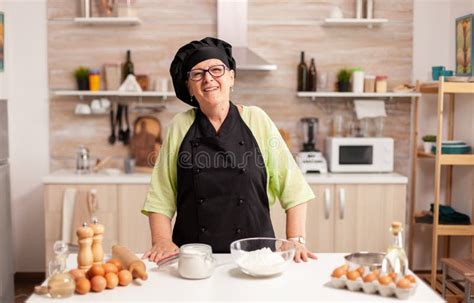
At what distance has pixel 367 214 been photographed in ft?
14.3

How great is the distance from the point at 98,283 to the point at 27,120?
11.0ft

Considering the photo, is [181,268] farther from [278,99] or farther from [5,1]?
[5,1]

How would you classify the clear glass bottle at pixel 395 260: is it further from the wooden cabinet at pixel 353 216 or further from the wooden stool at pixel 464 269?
the wooden cabinet at pixel 353 216

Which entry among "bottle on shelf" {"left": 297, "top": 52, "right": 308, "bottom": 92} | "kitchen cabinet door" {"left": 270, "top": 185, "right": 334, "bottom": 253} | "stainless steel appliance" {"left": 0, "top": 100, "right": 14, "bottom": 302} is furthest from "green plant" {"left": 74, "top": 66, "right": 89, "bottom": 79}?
"kitchen cabinet door" {"left": 270, "top": 185, "right": 334, "bottom": 253}

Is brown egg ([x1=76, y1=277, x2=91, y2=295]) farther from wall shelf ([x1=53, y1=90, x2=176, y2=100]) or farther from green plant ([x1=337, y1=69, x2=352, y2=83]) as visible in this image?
green plant ([x1=337, y1=69, x2=352, y2=83])

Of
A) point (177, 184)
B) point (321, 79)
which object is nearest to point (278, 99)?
point (321, 79)

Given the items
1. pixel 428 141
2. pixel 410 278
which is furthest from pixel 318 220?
pixel 410 278

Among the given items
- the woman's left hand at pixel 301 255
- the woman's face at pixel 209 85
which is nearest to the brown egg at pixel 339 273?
the woman's left hand at pixel 301 255

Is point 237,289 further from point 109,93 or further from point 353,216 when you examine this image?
point 109,93

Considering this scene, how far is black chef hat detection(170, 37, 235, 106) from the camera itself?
7.27 ft

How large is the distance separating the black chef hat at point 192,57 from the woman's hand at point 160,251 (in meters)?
0.54

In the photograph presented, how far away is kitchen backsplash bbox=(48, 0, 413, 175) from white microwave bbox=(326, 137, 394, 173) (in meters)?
0.30

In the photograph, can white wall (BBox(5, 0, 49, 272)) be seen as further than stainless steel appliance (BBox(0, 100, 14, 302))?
Yes

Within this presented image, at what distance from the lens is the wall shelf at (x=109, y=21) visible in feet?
14.9
